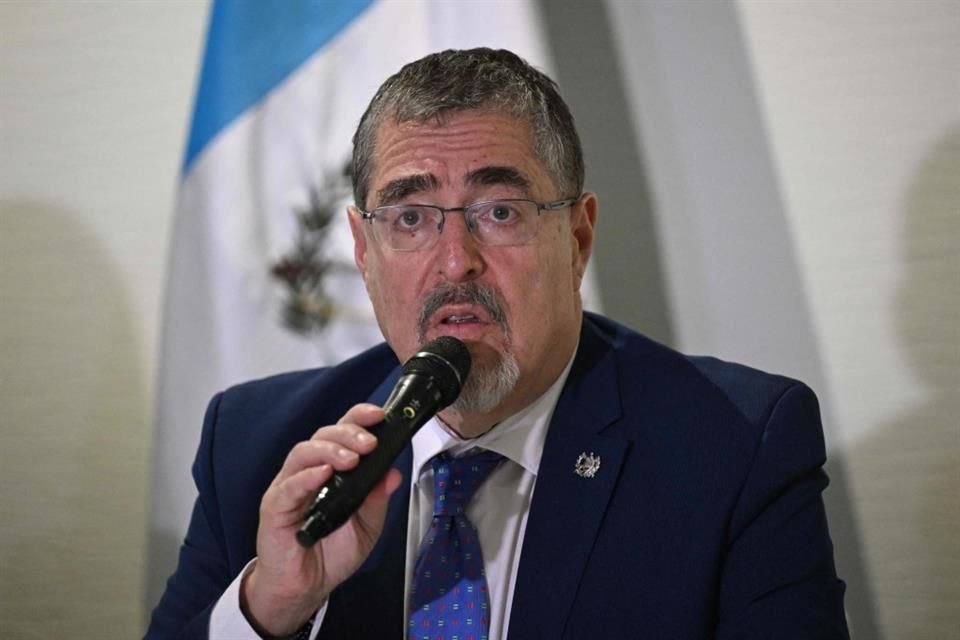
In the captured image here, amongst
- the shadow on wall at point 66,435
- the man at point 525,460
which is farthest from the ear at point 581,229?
the shadow on wall at point 66,435

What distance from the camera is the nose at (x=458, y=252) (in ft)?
6.55

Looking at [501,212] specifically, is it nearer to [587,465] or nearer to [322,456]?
[587,465]

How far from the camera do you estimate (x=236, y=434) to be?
243cm

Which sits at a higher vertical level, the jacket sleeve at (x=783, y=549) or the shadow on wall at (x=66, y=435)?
the shadow on wall at (x=66, y=435)

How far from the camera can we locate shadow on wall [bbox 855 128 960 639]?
8.73ft

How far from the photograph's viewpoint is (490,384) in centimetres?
201

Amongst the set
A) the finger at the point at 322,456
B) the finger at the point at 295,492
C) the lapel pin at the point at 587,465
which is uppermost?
the finger at the point at 322,456

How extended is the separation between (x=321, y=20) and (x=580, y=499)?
1.42 metres

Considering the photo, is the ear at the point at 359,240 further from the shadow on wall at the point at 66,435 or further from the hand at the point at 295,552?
the shadow on wall at the point at 66,435

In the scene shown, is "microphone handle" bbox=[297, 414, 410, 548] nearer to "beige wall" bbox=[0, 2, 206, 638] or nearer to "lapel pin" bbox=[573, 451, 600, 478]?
"lapel pin" bbox=[573, 451, 600, 478]

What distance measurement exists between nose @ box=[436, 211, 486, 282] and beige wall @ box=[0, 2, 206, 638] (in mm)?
1473

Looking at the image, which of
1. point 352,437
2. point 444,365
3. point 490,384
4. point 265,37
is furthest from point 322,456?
point 265,37

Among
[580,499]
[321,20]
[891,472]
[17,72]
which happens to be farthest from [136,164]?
[891,472]

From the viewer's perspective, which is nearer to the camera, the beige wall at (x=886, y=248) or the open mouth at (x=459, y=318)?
the open mouth at (x=459, y=318)
